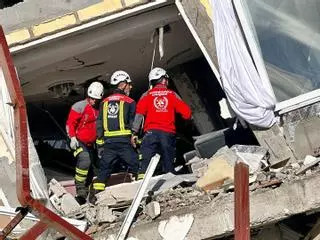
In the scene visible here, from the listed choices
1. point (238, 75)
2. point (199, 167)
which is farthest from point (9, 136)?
point (238, 75)

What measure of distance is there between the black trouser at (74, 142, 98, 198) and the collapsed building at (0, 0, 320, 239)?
222 mm

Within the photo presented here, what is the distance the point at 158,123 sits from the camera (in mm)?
10281

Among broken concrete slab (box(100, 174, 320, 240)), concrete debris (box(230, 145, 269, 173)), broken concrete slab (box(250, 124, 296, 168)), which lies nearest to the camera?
broken concrete slab (box(100, 174, 320, 240))

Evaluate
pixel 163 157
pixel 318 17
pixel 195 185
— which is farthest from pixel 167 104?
pixel 318 17

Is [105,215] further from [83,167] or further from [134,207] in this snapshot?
[83,167]

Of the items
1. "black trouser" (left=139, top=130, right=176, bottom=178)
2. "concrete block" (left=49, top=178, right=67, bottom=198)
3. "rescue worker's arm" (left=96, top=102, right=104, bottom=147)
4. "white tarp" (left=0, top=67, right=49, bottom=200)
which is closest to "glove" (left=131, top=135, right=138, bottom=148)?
"black trouser" (left=139, top=130, right=176, bottom=178)

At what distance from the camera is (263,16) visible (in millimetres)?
9461

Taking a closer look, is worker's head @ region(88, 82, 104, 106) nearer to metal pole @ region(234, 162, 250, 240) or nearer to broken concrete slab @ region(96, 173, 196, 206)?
broken concrete slab @ region(96, 173, 196, 206)

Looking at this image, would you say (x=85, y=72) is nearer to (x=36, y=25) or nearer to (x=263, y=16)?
(x=36, y=25)

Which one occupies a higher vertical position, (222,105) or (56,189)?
(222,105)

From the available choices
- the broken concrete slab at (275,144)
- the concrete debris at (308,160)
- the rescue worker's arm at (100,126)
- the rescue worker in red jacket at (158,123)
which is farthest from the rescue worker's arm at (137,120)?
the concrete debris at (308,160)

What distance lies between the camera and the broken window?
9422 millimetres

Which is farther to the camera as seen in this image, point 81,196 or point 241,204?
point 81,196

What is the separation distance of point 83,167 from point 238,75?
2.49 m
